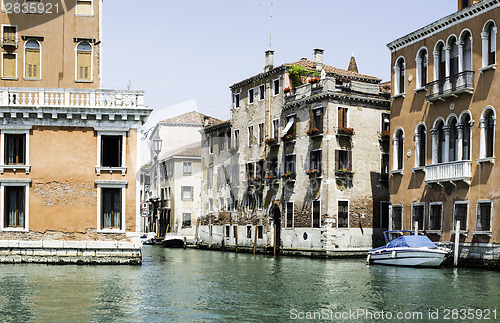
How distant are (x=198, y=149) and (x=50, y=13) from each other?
1275 inches

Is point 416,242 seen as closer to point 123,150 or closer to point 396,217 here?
point 396,217

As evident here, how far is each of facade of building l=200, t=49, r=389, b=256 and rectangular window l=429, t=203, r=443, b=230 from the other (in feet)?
21.3

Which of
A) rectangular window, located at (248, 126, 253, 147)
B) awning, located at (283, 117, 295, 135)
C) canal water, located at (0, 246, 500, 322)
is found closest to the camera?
canal water, located at (0, 246, 500, 322)

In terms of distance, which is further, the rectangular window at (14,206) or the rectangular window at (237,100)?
the rectangular window at (237,100)

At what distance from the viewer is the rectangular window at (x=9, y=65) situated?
2417 centimetres

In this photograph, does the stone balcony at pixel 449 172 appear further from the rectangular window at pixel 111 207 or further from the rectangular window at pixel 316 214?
the rectangular window at pixel 111 207

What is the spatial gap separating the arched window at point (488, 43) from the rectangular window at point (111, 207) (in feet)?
44.0

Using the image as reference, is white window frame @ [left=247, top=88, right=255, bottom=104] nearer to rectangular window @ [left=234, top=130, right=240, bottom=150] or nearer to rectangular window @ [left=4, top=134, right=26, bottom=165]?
rectangular window @ [left=234, top=130, right=240, bottom=150]

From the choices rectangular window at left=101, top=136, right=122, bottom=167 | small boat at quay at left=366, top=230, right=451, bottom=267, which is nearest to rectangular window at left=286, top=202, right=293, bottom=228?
small boat at quay at left=366, top=230, right=451, bottom=267

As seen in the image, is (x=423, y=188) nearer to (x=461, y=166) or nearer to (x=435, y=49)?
(x=461, y=166)

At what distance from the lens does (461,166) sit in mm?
25297

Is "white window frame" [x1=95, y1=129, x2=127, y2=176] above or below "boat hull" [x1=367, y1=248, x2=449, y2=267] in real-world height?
above

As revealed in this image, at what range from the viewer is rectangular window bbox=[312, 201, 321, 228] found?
33469 mm

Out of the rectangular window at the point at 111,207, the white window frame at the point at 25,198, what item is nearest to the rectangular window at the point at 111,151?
the rectangular window at the point at 111,207
